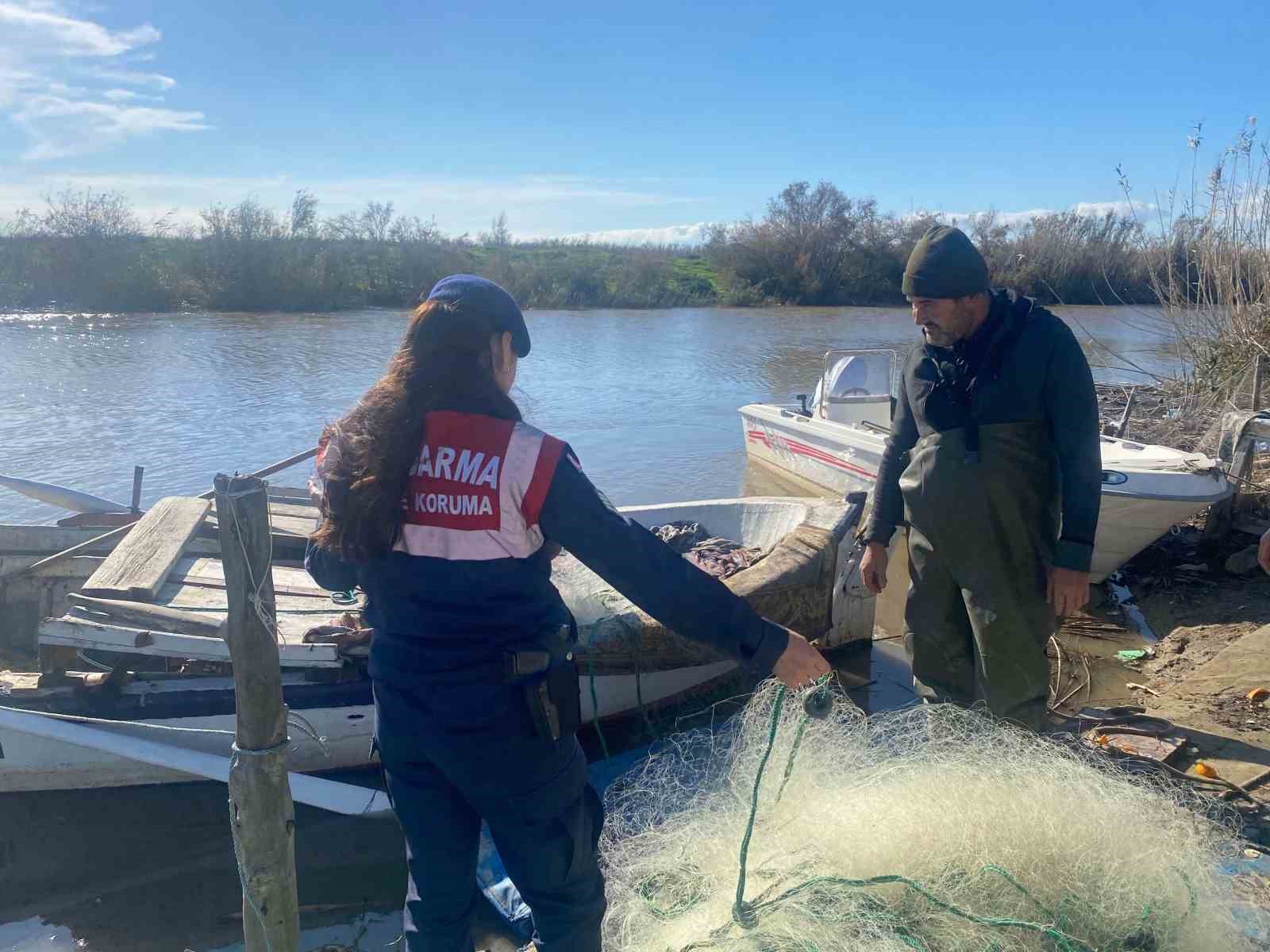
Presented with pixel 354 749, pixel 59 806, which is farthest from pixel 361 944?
pixel 59 806

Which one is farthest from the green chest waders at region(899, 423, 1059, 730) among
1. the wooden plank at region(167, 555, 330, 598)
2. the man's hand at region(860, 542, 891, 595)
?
the wooden plank at region(167, 555, 330, 598)

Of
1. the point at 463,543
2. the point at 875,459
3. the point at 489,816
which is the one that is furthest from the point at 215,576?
the point at 875,459

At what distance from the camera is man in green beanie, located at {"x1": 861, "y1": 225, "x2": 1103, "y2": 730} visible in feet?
9.95

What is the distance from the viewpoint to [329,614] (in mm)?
5004

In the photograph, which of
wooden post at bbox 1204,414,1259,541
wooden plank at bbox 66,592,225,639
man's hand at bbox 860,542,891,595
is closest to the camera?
man's hand at bbox 860,542,891,595

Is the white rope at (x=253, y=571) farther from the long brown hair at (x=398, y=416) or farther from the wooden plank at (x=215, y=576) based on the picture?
the wooden plank at (x=215, y=576)

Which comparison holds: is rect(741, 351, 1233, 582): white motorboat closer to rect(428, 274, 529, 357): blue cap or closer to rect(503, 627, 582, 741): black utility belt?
rect(503, 627, 582, 741): black utility belt

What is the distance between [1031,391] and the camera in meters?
3.06

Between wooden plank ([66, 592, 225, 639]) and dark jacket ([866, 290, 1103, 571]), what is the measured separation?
11.0 ft

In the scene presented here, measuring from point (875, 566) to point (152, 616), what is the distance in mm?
3319

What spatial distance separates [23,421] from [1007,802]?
1715 cm

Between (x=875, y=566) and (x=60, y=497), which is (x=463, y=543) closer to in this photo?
(x=875, y=566)

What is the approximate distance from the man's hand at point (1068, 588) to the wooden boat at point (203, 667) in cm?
218

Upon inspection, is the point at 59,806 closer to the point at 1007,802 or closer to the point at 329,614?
the point at 329,614
